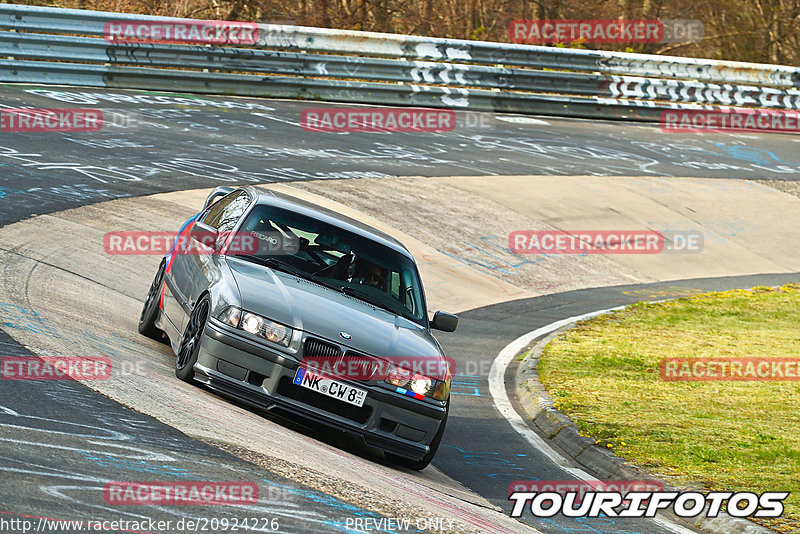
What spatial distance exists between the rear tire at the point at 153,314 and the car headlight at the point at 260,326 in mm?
2135

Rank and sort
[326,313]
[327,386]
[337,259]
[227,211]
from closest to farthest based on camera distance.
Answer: [327,386], [326,313], [337,259], [227,211]

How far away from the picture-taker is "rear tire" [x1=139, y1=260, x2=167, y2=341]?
9.23 metres

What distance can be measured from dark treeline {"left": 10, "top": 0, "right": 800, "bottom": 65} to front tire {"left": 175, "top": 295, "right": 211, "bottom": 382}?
21.0 metres

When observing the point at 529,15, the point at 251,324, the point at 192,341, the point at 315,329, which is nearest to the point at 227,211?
the point at 192,341

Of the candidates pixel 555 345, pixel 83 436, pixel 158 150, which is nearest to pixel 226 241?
pixel 83 436

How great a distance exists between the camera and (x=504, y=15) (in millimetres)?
34688

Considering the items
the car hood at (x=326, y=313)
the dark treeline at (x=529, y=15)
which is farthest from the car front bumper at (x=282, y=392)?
the dark treeline at (x=529, y=15)

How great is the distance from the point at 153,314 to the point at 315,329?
2540 millimetres

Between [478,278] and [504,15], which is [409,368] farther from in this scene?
[504,15]

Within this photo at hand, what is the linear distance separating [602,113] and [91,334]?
2050 cm

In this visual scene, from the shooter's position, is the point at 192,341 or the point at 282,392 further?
the point at 192,341

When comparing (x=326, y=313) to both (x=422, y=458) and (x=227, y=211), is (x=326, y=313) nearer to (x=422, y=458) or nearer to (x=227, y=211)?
(x=422, y=458)

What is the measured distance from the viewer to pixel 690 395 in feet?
36.3

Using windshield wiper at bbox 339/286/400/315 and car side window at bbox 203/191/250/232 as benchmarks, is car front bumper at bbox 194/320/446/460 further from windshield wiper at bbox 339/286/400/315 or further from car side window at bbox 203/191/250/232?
car side window at bbox 203/191/250/232
